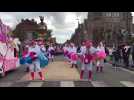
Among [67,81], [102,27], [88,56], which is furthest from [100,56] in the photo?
[102,27]

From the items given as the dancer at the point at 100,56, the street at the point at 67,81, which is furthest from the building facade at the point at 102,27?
the street at the point at 67,81

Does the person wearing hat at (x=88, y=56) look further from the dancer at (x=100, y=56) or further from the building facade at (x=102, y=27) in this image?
the building facade at (x=102, y=27)

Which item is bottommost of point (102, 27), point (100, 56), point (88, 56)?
point (100, 56)

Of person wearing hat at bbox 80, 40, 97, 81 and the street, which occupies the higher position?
person wearing hat at bbox 80, 40, 97, 81

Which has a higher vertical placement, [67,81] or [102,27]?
[102,27]

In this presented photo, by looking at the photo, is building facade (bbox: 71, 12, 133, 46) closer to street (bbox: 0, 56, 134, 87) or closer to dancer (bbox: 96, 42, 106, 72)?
dancer (bbox: 96, 42, 106, 72)

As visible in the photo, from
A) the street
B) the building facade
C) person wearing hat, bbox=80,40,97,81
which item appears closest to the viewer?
the street

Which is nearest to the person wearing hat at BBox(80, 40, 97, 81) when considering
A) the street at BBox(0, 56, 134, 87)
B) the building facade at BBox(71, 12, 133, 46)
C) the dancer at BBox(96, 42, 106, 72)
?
the street at BBox(0, 56, 134, 87)

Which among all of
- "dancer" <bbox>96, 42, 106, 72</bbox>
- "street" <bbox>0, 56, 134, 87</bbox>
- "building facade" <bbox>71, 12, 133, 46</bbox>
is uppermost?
"building facade" <bbox>71, 12, 133, 46</bbox>

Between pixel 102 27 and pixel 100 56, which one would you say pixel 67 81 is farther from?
pixel 102 27
